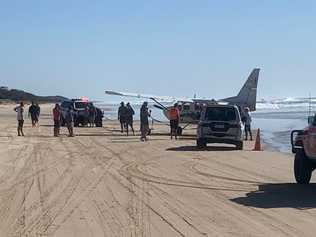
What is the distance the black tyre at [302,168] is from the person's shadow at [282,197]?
162mm

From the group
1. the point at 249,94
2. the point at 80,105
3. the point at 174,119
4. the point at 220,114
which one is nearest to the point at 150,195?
the point at 220,114

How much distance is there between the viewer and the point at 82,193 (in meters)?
13.8

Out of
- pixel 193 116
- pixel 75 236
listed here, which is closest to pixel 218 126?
pixel 193 116

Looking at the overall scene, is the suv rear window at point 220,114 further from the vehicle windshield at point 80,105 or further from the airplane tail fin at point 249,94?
the vehicle windshield at point 80,105

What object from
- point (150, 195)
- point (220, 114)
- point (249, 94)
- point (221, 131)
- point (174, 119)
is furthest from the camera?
point (249, 94)

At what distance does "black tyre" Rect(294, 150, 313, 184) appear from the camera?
15.5 m

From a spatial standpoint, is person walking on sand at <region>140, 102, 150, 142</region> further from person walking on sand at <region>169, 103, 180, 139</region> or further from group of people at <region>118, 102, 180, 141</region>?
person walking on sand at <region>169, 103, 180, 139</region>

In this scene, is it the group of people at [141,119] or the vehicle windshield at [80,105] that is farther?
the vehicle windshield at [80,105]

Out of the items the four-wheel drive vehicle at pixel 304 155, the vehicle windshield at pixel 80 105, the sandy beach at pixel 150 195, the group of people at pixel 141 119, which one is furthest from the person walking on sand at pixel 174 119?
the four-wheel drive vehicle at pixel 304 155

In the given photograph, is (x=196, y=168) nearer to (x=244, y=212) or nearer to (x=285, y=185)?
(x=285, y=185)

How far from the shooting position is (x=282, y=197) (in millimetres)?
13562

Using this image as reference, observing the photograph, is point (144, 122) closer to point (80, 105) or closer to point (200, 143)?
point (200, 143)

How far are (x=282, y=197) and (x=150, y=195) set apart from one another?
8.13 ft

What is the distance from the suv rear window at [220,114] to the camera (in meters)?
28.1
